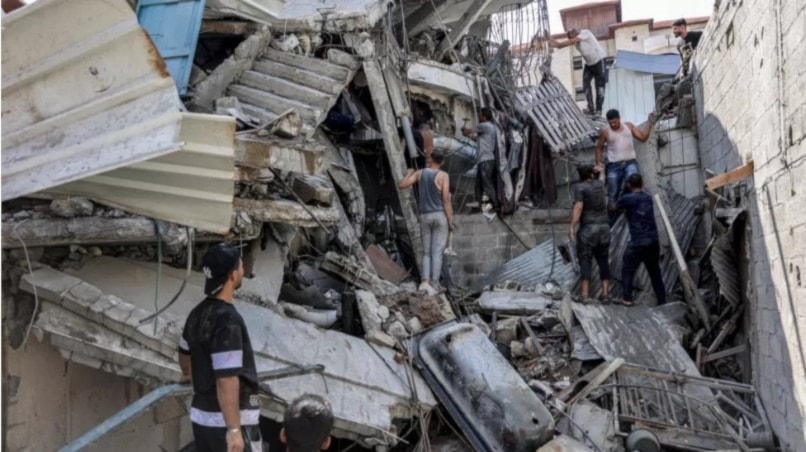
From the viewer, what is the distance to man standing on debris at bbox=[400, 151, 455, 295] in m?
8.08

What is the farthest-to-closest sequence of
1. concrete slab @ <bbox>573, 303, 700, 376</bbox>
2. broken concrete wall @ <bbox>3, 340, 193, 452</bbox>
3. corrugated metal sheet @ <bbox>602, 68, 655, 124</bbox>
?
corrugated metal sheet @ <bbox>602, 68, 655, 124</bbox> → concrete slab @ <bbox>573, 303, 700, 376</bbox> → broken concrete wall @ <bbox>3, 340, 193, 452</bbox>

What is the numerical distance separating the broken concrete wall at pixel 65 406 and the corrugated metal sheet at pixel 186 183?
4.35 ft

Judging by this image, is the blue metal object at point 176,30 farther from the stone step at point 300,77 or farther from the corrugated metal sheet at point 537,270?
the corrugated metal sheet at point 537,270

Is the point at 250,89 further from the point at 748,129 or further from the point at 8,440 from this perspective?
the point at 748,129

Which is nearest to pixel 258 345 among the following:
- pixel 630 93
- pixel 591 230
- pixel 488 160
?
pixel 591 230

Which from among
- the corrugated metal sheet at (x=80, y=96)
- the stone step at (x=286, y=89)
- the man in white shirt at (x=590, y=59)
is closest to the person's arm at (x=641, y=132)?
the man in white shirt at (x=590, y=59)

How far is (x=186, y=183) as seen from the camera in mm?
3955

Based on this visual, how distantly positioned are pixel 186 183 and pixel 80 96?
0.81 meters

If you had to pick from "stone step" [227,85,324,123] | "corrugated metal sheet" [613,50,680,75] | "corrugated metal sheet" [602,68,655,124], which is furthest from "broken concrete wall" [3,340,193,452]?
"corrugated metal sheet" [613,50,680,75]

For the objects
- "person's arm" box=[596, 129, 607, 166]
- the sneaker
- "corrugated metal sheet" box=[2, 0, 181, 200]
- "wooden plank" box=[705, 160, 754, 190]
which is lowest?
the sneaker

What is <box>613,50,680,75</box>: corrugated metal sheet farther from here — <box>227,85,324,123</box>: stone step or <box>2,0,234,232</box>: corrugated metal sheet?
<box>2,0,234,232</box>: corrugated metal sheet

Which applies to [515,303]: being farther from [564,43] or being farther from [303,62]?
[564,43]

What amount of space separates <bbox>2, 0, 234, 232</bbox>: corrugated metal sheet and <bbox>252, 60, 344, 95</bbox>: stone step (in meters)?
4.65

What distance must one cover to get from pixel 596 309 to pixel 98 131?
5.66 metres
